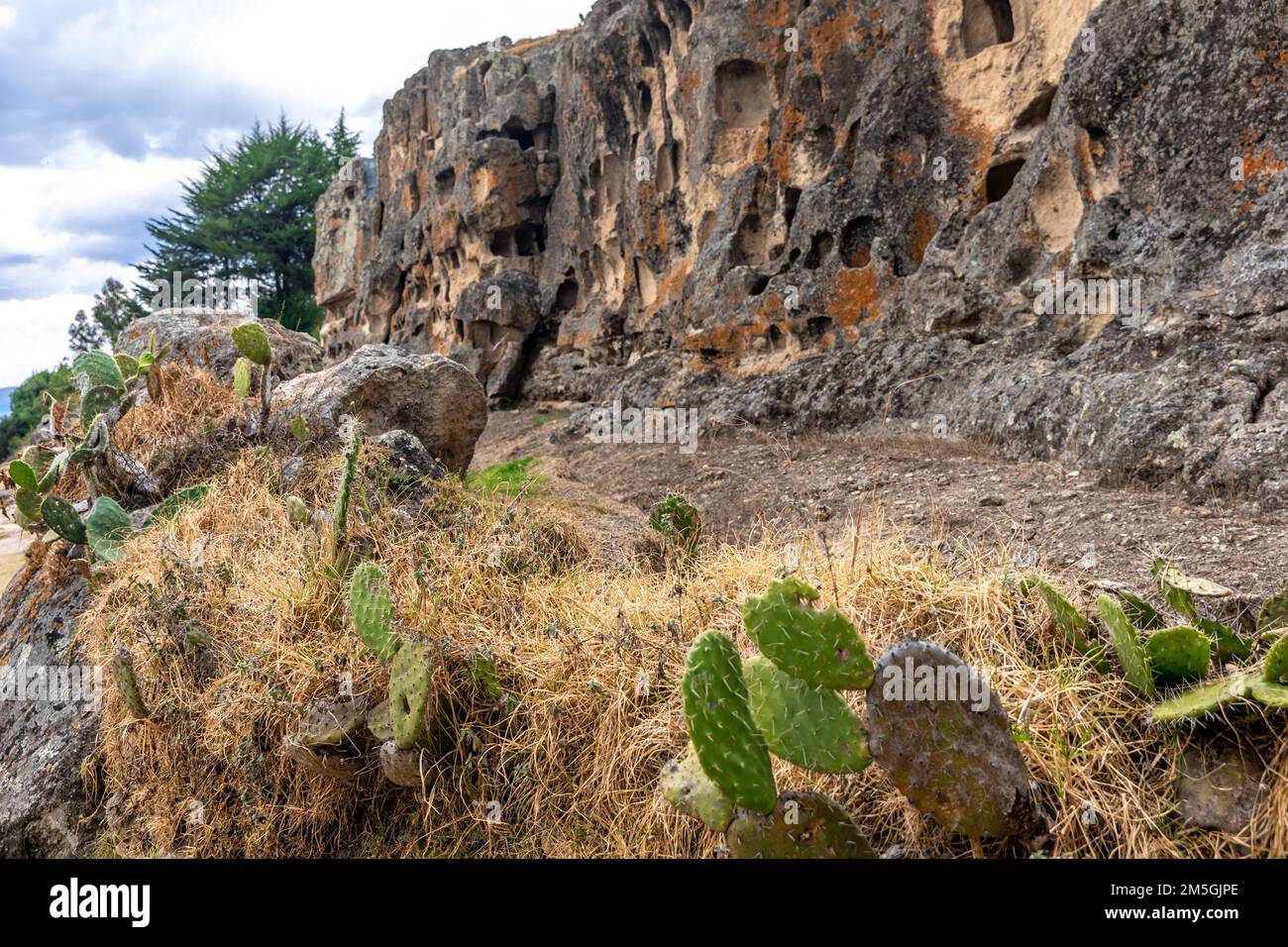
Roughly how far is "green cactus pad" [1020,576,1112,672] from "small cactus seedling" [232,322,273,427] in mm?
4669

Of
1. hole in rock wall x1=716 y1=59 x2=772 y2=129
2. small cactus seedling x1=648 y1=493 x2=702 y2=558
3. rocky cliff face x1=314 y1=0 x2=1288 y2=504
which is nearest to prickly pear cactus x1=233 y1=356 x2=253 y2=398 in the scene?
small cactus seedling x1=648 y1=493 x2=702 y2=558

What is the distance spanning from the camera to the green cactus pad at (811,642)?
6.68 ft

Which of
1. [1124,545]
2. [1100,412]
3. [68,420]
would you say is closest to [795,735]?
[1124,545]

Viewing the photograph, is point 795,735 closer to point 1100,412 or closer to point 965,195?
point 1100,412

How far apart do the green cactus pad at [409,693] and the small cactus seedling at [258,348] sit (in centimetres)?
324

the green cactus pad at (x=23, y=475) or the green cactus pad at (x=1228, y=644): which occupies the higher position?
the green cactus pad at (x=23, y=475)

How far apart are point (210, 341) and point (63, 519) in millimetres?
2872

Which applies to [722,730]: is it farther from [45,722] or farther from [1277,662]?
[45,722]

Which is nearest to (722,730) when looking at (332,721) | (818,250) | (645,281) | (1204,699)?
(1204,699)

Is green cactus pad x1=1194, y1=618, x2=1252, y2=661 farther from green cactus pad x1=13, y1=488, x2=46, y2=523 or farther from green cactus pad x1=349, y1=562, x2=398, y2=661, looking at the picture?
green cactus pad x1=13, y1=488, x2=46, y2=523

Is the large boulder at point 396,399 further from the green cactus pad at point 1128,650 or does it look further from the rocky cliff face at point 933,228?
the green cactus pad at point 1128,650

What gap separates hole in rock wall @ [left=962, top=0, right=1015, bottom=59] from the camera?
895 centimetres

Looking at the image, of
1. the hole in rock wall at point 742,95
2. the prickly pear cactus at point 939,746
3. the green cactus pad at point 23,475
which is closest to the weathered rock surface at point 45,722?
the green cactus pad at point 23,475
